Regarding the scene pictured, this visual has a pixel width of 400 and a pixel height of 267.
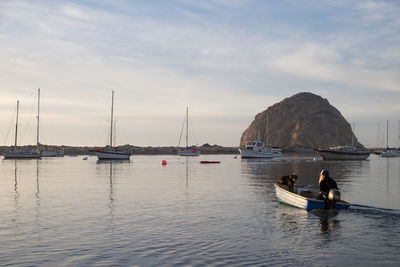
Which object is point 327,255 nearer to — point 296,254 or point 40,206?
point 296,254

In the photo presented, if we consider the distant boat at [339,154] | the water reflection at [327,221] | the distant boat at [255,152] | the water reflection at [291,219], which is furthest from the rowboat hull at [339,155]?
the water reflection at [327,221]

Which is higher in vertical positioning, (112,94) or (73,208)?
(112,94)

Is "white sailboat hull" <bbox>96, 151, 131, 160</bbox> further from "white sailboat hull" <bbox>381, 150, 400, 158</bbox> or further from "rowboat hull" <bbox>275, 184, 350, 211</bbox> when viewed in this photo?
"white sailboat hull" <bbox>381, 150, 400, 158</bbox>

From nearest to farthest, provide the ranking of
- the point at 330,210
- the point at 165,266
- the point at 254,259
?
the point at 165,266
the point at 254,259
the point at 330,210

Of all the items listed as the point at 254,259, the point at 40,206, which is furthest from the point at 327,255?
the point at 40,206

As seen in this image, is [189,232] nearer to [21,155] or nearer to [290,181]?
[290,181]

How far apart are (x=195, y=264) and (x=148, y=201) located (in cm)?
1399

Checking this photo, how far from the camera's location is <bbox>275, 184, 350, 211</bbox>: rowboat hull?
21.8 metres

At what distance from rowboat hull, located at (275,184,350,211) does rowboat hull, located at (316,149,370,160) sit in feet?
270

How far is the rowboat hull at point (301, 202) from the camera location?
2182cm

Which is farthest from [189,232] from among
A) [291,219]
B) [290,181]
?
[290,181]

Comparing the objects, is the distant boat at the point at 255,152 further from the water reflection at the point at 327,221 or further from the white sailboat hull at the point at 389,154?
the water reflection at the point at 327,221

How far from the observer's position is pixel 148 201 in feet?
85.1

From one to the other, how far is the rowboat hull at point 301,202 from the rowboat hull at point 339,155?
270 ft
